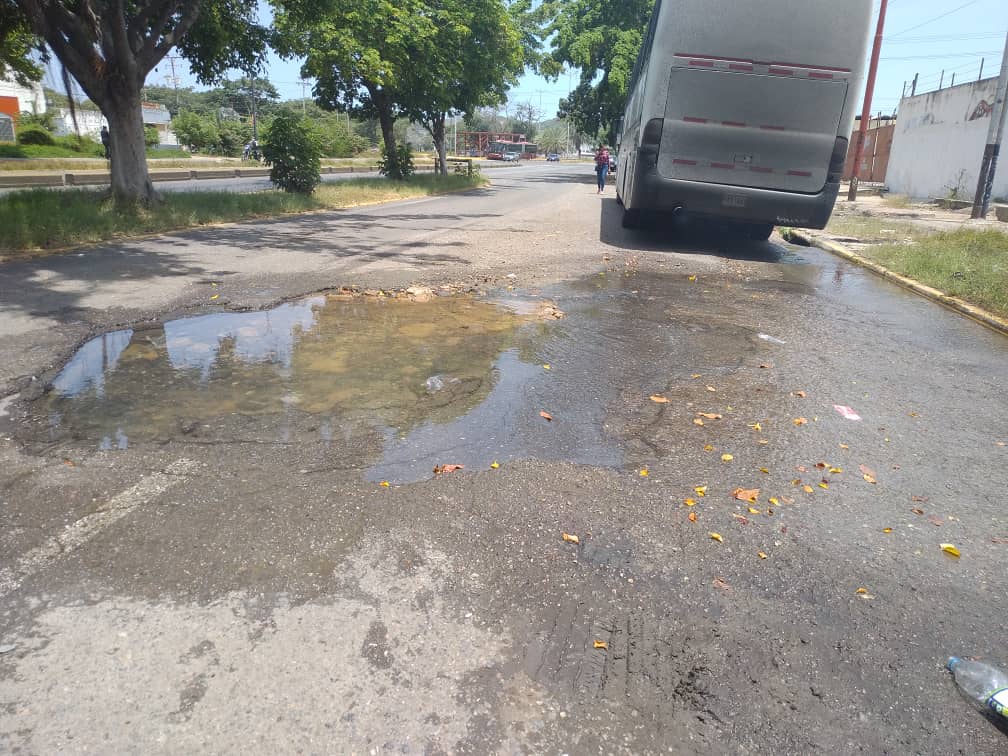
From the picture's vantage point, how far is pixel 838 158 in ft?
33.1

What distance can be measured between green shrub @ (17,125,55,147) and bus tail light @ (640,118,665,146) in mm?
39185

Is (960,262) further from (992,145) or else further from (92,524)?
(92,524)

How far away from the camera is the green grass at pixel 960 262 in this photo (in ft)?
26.6

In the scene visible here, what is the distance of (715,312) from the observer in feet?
23.9

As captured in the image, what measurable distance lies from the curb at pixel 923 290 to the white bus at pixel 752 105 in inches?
43.8

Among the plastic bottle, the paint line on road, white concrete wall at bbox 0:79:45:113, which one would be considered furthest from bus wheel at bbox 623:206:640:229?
white concrete wall at bbox 0:79:45:113

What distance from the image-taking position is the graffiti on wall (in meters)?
21.0

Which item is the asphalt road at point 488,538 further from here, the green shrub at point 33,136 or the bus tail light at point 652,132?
the green shrub at point 33,136

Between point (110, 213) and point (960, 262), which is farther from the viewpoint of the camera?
point (110, 213)

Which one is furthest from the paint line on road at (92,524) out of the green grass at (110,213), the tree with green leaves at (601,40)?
the tree with green leaves at (601,40)

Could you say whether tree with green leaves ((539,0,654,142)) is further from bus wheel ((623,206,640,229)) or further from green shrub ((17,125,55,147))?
green shrub ((17,125,55,147))

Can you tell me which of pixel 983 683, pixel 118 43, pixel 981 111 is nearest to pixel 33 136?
pixel 118 43

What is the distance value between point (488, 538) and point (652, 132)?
29.1ft

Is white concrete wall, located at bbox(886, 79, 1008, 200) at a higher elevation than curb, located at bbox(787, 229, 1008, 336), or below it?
higher
